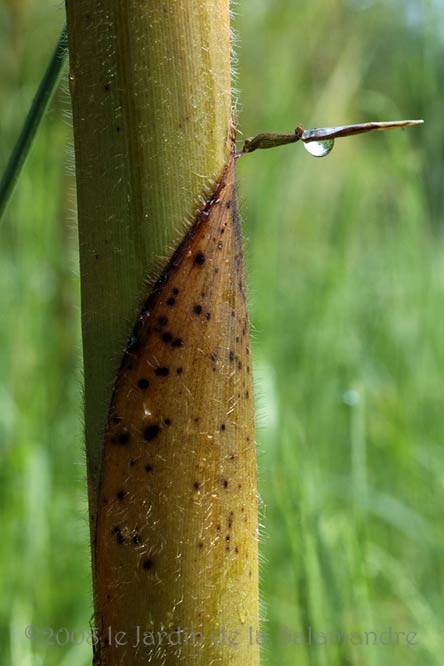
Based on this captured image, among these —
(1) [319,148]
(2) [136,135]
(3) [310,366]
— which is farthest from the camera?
(3) [310,366]

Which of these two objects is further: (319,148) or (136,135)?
(319,148)

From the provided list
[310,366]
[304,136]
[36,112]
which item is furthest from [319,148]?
[310,366]

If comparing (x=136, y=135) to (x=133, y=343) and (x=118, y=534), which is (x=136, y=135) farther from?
(x=118, y=534)

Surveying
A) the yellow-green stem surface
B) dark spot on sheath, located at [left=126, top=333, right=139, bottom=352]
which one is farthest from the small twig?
dark spot on sheath, located at [left=126, top=333, right=139, bottom=352]

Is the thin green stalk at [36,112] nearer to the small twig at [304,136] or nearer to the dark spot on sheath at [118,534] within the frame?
the small twig at [304,136]

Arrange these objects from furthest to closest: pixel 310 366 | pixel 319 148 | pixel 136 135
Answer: pixel 310 366 < pixel 319 148 < pixel 136 135

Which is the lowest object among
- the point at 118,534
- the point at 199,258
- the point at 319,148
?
the point at 118,534

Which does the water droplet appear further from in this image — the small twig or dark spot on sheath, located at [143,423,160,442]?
dark spot on sheath, located at [143,423,160,442]

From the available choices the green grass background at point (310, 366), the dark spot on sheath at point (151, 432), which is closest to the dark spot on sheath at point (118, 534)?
the dark spot on sheath at point (151, 432)
